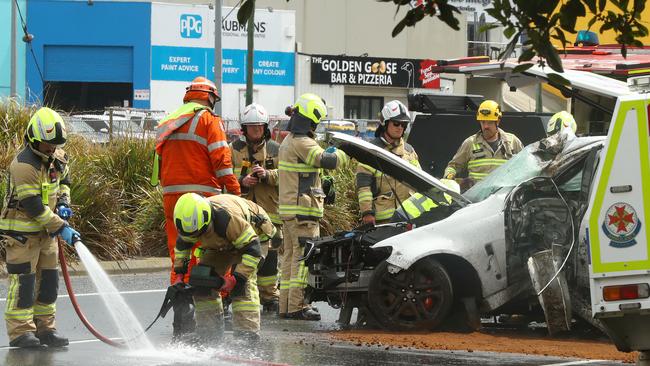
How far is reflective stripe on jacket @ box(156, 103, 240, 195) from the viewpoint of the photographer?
981cm

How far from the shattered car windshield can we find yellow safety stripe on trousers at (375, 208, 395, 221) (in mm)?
1471

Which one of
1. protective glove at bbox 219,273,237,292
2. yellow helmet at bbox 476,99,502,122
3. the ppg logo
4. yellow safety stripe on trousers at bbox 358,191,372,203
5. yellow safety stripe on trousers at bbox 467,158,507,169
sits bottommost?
protective glove at bbox 219,273,237,292

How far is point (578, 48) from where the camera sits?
14891 mm

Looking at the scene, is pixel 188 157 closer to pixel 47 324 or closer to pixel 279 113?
pixel 47 324

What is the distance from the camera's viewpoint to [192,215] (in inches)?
329

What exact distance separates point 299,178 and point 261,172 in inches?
22.9

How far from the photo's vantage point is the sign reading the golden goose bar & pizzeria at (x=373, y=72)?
46.3 meters

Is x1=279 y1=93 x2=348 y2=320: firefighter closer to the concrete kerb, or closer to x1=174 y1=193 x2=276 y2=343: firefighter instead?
x1=174 y1=193 x2=276 y2=343: firefighter

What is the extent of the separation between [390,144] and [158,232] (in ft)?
16.5

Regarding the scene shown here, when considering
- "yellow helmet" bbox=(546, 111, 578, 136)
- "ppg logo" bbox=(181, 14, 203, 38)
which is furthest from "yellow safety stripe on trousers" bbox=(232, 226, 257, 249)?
"ppg logo" bbox=(181, 14, 203, 38)

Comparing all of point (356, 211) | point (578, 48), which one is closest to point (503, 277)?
point (578, 48)

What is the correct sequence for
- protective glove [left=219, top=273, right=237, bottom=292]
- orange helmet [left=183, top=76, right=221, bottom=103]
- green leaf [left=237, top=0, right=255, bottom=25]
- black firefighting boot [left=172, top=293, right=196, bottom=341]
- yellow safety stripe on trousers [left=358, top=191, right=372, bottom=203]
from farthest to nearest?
yellow safety stripe on trousers [left=358, top=191, right=372, bottom=203] → orange helmet [left=183, top=76, right=221, bottom=103] → black firefighting boot [left=172, top=293, right=196, bottom=341] → protective glove [left=219, top=273, right=237, bottom=292] → green leaf [left=237, top=0, right=255, bottom=25]

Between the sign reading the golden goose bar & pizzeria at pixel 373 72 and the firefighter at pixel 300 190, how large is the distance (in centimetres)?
3523

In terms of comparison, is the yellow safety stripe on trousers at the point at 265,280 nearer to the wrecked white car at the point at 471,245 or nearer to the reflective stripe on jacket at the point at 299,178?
the reflective stripe on jacket at the point at 299,178
